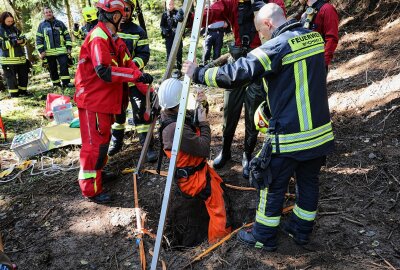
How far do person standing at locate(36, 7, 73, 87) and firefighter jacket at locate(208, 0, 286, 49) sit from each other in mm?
6657

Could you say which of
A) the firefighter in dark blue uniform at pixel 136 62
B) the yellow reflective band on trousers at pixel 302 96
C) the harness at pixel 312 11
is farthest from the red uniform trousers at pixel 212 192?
the harness at pixel 312 11

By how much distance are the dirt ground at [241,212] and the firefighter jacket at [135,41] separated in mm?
1465

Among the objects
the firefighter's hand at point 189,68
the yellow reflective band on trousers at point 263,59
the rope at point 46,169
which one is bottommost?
the rope at point 46,169

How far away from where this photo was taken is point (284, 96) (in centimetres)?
Answer: 257

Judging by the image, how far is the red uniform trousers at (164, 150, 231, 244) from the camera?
11.2 feet

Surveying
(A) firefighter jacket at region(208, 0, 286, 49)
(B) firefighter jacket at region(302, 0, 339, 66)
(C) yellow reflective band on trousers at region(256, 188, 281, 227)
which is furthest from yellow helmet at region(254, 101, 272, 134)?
(B) firefighter jacket at region(302, 0, 339, 66)

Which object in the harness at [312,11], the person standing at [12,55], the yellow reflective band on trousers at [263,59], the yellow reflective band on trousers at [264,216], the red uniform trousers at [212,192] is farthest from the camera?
the person standing at [12,55]

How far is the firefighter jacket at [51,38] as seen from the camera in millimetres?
9234

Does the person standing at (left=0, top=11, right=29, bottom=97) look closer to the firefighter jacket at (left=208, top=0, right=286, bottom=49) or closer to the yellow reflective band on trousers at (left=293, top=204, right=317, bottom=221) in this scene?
the firefighter jacket at (left=208, top=0, right=286, bottom=49)

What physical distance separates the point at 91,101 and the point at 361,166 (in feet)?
10.8

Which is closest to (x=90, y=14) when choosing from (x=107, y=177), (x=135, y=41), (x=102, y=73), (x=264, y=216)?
(x=135, y=41)

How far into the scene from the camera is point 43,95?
30.2ft

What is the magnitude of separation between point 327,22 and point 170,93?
2.62 metres

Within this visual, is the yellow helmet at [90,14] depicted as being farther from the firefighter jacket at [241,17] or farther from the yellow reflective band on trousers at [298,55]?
the yellow reflective band on trousers at [298,55]
